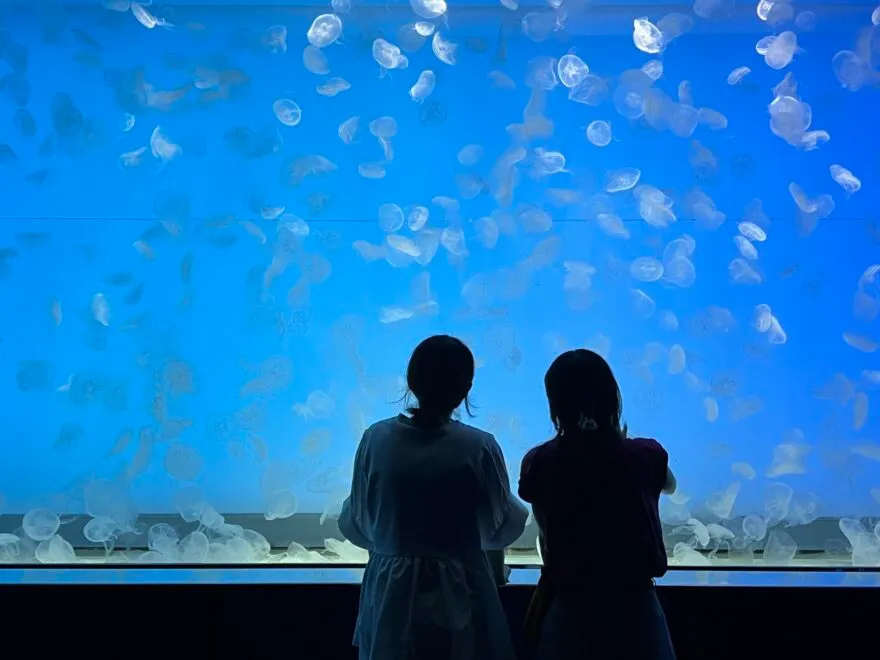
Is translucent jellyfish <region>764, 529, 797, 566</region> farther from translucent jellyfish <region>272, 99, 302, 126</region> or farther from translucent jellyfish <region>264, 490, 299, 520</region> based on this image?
translucent jellyfish <region>272, 99, 302, 126</region>

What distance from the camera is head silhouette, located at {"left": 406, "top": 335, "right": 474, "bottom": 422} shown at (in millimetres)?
1743

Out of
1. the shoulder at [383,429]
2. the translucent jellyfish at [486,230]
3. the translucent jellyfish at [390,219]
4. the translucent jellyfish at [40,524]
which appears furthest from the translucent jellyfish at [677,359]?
the translucent jellyfish at [40,524]

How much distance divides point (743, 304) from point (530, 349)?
3.62 ft

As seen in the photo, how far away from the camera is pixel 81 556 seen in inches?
129

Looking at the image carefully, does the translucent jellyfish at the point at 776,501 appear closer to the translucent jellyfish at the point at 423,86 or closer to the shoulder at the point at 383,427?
the shoulder at the point at 383,427

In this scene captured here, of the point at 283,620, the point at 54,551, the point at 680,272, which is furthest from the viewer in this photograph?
the point at 680,272

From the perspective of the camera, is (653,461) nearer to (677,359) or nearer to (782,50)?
(677,359)

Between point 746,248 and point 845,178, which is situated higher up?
point 845,178

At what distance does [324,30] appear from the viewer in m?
3.66

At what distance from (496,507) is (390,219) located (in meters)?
2.23

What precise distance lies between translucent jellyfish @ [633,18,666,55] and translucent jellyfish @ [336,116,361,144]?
1.51 m

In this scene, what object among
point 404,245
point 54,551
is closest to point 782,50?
point 404,245

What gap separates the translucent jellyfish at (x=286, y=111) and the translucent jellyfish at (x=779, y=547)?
3161 mm

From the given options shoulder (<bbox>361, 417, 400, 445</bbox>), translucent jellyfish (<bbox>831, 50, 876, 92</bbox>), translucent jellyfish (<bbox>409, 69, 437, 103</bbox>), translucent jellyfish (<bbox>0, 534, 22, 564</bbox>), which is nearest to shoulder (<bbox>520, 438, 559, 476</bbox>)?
shoulder (<bbox>361, 417, 400, 445</bbox>)
